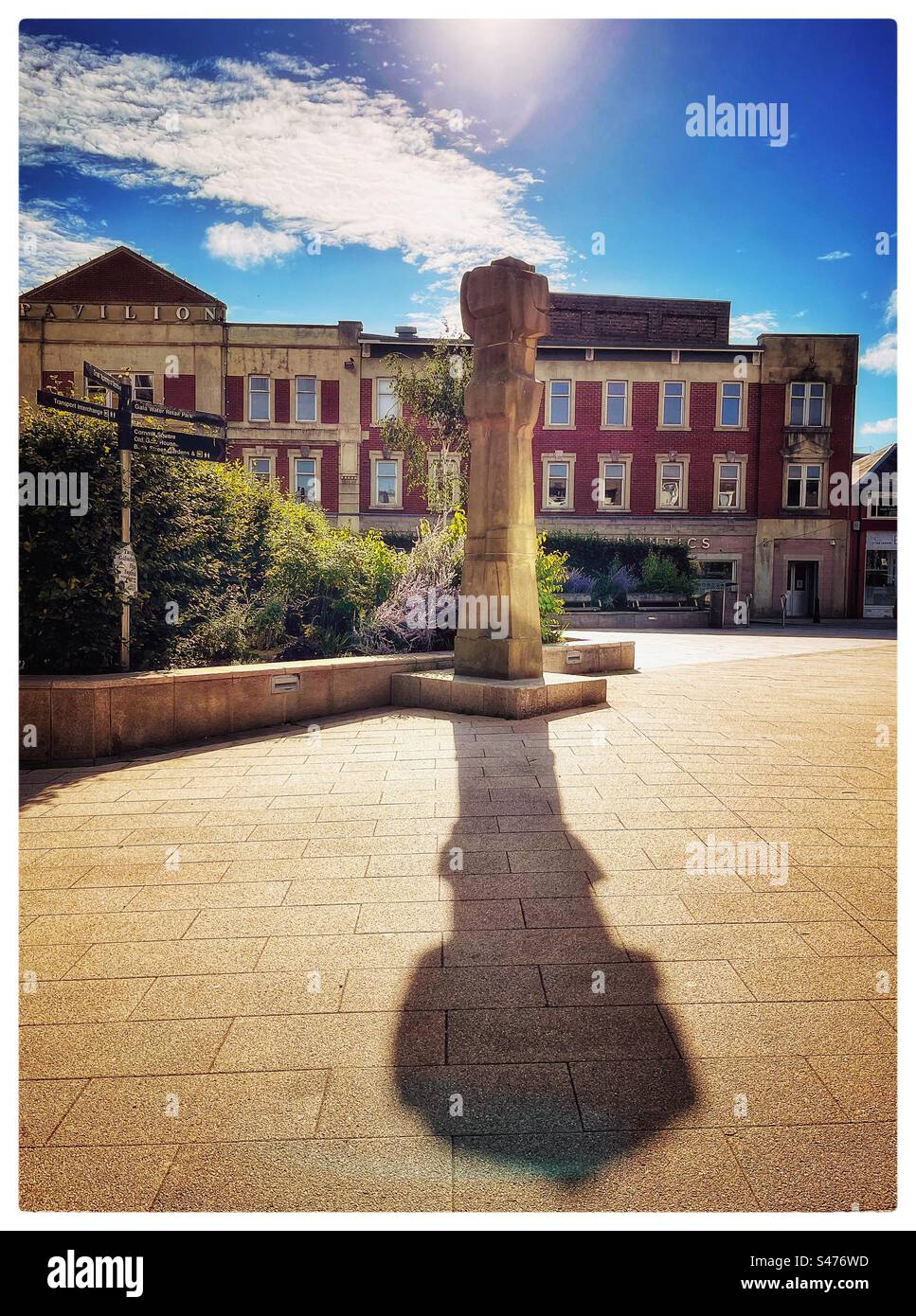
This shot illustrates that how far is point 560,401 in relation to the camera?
34.2 metres

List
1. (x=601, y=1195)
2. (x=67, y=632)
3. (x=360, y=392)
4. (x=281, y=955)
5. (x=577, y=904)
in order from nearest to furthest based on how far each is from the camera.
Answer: (x=601, y=1195) < (x=281, y=955) < (x=577, y=904) < (x=67, y=632) < (x=360, y=392)

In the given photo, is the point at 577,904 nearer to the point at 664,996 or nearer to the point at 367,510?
the point at 664,996

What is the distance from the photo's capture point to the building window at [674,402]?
34.2m

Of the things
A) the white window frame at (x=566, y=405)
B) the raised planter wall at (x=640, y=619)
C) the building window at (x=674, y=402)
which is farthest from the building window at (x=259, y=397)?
the raised planter wall at (x=640, y=619)

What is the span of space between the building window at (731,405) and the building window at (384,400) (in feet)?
44.6

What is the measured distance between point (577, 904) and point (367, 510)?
31.1 metres

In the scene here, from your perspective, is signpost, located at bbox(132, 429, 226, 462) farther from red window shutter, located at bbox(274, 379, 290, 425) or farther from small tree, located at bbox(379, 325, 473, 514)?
red window shutter, located at bbox(274, 379, 290, 425)

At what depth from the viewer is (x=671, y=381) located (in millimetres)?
34188

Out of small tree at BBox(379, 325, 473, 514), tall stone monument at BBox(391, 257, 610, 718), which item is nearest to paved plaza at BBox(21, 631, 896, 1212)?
tall stone monument at BBox(391, 257, 610, 718)

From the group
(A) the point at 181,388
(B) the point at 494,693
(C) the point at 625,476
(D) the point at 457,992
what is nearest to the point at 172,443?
(B) the point at 494,693

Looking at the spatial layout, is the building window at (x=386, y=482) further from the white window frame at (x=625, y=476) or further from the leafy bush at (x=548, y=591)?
the leafy bush at (x=548, y=591)

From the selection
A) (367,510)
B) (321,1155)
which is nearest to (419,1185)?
(321,1155)

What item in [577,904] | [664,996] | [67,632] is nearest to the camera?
[664,996]

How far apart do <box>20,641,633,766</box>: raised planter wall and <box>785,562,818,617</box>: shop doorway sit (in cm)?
2910
